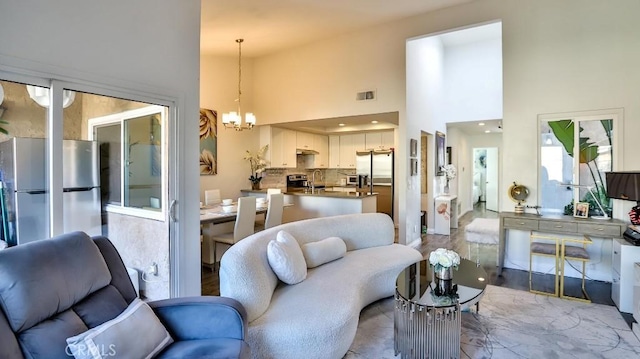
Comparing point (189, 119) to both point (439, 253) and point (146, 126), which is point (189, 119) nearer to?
point (146, 126)

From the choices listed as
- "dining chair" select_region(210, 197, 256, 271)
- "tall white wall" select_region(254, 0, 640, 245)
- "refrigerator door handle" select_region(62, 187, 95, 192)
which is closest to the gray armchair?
"refrigerator door handle" select_region(62, 187, 95, 192)

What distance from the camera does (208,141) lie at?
5.73 m

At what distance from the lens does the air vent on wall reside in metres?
5.32

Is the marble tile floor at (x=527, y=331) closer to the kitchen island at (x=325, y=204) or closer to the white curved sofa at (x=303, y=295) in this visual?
the white curved sofa at (x=303, y=295)

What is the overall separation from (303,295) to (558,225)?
3201 millimetres

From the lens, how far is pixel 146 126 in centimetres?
287

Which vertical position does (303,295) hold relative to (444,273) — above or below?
below

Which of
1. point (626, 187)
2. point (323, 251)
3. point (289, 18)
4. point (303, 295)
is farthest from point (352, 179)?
point (303, 295)

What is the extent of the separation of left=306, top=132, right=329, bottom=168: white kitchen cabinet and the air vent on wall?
2.50 metres

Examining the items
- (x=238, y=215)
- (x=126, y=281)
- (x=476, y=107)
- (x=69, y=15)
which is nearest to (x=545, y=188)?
(x=476, y=107)

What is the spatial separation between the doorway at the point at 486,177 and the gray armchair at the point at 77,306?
1055 centimetres

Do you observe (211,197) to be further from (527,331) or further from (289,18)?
(527,331)

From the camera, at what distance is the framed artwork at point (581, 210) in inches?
149

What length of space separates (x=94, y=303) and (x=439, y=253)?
225 centimetres
